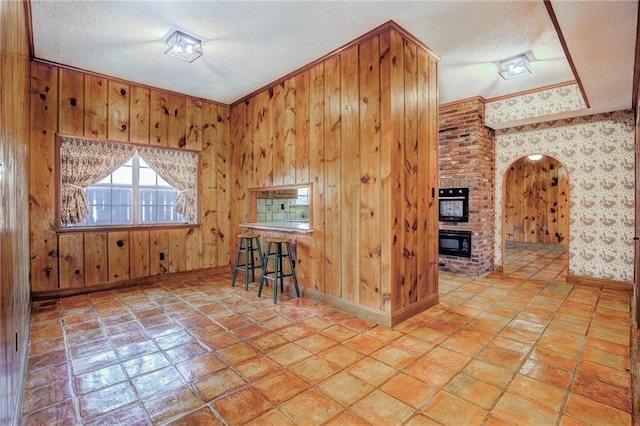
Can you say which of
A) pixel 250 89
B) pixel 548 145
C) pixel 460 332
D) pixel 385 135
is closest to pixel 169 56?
pixel 250 89

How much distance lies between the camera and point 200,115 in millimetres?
5055

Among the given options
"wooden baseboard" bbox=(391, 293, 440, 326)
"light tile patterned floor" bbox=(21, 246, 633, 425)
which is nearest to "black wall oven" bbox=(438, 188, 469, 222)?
"light tile patterned floor" bbox=(21, 246, 633, 425)

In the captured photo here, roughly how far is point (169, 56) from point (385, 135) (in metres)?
2.67

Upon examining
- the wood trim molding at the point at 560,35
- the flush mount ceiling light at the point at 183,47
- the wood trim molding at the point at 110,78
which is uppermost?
the wood trim molding at the point at 110,78

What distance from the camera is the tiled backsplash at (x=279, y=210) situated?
17.3 feet

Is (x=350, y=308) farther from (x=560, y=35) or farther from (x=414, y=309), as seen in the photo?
(x=560, y=35)

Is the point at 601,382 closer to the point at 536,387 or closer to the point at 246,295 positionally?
the point at 536,387

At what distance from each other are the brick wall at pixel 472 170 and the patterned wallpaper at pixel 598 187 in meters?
0.89

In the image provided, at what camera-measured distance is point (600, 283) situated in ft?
14.3

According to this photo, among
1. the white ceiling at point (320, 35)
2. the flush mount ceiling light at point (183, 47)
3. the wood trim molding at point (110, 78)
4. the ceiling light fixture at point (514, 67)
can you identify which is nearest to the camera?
the white ceiling at point (320, 35)

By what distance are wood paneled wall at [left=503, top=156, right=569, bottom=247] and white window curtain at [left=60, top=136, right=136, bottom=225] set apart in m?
8.28

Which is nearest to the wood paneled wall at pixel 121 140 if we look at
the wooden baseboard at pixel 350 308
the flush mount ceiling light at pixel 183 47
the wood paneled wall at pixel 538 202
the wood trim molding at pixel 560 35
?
the flush mount ceiling light at pixel 183 47

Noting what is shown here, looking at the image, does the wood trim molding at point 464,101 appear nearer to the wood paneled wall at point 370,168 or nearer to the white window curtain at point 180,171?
the wood paneled wall at point 370,168

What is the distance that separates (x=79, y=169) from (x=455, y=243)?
220 inches
